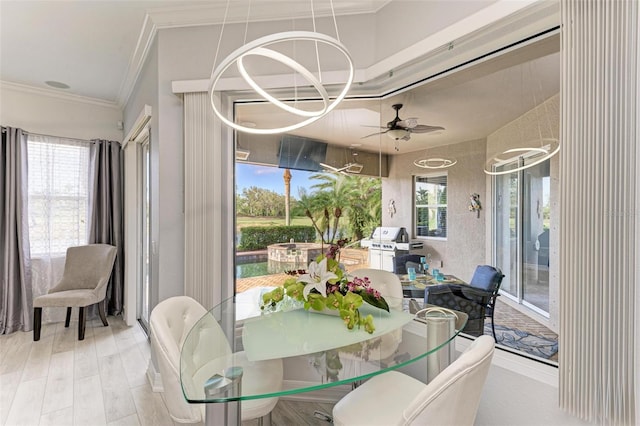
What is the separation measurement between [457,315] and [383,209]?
0.96 meters

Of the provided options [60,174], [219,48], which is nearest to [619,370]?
[219,48]

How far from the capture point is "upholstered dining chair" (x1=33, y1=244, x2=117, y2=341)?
11.0ft

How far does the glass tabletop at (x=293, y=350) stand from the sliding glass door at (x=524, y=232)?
35 centimetres

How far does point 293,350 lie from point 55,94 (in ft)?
14.4

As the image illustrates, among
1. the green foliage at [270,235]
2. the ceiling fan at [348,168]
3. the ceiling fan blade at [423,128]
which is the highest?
the ceiling fan blade at [423,128]

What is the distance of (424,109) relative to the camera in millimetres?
2076

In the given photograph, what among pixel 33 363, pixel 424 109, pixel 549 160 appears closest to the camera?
pixel 549 160

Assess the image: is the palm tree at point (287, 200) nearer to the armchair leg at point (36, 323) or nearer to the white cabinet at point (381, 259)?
the white cabinet at point (381, 259)

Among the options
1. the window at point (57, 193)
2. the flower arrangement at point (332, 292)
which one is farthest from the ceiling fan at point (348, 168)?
the window at point (57, 193)

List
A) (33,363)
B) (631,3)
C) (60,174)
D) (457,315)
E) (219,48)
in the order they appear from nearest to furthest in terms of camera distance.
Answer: (631,3), (457,315), (219,48), (33,363), (60,174)

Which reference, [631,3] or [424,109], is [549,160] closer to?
[631,3]

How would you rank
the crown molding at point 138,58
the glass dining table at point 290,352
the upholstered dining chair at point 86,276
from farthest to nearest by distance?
the upholstered dining chair at point 86,276, the crown molding at point 138,58, the glass dining table at point 290,352

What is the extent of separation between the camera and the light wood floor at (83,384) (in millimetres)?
2010

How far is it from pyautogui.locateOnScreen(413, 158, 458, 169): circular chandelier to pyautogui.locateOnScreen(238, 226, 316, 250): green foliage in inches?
39.1
